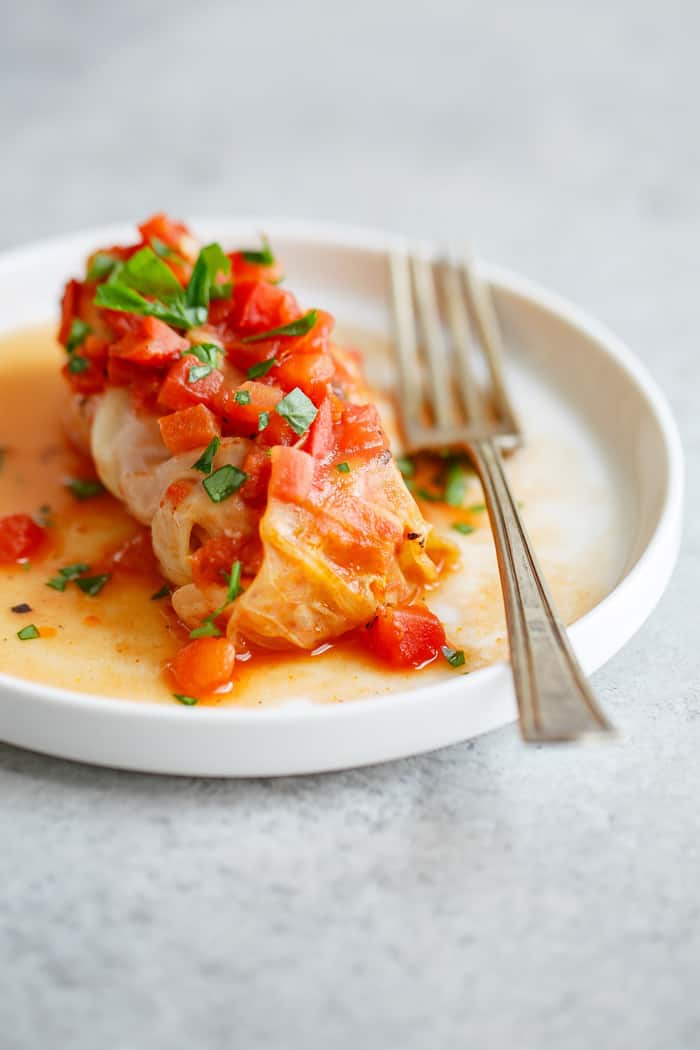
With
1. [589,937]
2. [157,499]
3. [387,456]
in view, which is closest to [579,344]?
[387,456]

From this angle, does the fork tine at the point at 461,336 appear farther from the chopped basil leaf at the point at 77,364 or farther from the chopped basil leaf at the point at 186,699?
the chopped basil leaf at the point at 186,699

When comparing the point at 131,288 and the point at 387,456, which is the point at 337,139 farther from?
the point at 387,456

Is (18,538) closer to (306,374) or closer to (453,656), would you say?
(306,374)

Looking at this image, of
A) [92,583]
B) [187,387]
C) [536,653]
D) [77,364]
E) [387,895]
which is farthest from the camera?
[77,364]

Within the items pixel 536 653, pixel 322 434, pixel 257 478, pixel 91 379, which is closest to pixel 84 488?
pixel 91 379

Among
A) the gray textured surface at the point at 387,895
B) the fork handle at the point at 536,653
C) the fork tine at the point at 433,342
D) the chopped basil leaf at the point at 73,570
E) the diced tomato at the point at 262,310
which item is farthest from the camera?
the fork tine at the point at 433,342

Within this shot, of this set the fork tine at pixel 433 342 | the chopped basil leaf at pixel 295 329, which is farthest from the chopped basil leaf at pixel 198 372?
the fork tine at pixel 433 342

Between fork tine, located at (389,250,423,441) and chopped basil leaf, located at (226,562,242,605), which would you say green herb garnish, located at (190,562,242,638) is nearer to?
chopped basil leaf, located at (226,562,242,605)
